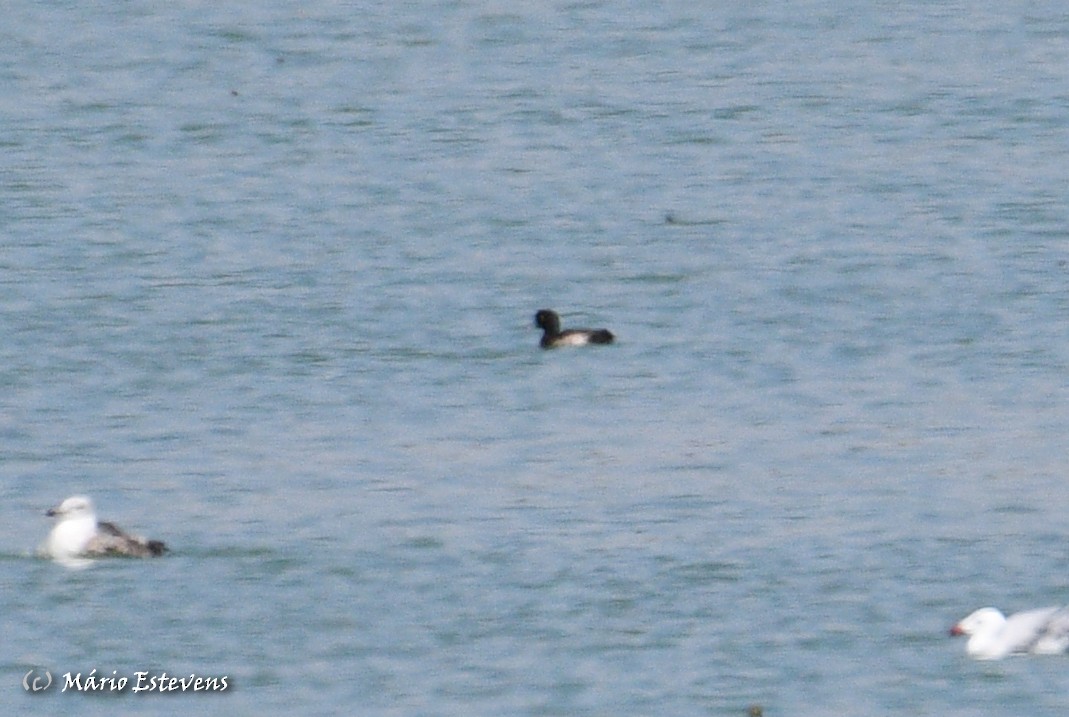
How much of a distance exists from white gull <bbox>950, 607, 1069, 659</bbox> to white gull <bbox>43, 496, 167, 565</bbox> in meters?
3.95

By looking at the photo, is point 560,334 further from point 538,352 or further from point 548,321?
point 548,321

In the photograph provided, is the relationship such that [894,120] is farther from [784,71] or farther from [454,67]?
[454,67]

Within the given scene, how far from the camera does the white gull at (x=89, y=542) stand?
508 inches

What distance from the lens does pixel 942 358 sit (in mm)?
17500

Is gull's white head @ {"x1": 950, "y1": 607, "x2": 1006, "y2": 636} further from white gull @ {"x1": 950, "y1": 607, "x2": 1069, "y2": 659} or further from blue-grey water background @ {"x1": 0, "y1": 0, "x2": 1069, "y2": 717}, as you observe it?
blue-grey water background @ {"x1": 0, "y1": 0, "x2": 1069, "y2": 717}

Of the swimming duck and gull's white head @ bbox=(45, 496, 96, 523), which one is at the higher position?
gull's white head @ bbox=(45, 496, 96, 523)

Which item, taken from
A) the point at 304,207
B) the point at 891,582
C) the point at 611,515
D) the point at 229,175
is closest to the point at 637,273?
the point at 304,207

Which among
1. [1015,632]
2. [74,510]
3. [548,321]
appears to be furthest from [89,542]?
[548,321]

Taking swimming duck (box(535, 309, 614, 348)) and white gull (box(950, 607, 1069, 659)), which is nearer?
white gull (box(950, 607, 1069, 659))

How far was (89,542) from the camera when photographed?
12.9 m

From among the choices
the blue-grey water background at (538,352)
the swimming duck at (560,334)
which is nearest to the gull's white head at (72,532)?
the blue-grey water background at (538,352)

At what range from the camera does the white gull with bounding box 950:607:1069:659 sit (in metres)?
11.1

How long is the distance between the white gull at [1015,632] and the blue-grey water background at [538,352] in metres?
0.10

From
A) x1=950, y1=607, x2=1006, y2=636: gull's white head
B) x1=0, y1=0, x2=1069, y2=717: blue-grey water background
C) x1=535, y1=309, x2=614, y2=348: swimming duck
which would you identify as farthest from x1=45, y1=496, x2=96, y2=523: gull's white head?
x1=535, y1=309, x2=614, y2=348: swimming duck
